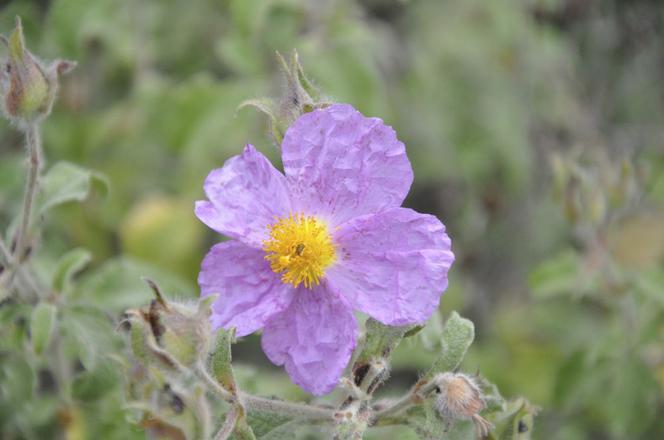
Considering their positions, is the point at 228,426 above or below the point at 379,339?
below

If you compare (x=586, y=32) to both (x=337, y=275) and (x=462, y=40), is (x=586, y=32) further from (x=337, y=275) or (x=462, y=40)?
(x=337, y=275)

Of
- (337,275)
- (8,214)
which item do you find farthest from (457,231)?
(337,275)

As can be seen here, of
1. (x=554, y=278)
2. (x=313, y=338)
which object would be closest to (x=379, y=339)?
(x=313, y=338)

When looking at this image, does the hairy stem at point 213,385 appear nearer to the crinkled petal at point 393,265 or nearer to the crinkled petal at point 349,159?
the crinkled petal at point 393,265

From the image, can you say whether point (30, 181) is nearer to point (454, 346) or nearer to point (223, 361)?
point (223, 361)

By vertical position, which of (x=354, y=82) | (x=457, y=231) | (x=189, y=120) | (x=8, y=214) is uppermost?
(x=354, y=82)

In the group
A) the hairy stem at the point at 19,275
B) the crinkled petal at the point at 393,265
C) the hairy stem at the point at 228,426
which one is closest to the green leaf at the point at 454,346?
the crinkled petal at the point at 393,265
